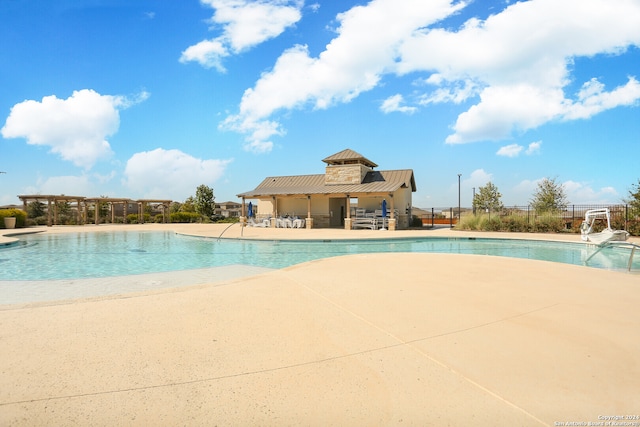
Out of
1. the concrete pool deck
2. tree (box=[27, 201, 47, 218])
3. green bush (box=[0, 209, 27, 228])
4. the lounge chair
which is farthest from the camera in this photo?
tree (box=[27, 201, 47, 218])

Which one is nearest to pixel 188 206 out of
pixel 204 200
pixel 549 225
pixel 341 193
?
pixel 204 200

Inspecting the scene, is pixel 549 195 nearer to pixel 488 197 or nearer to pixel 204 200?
pixel 488 197

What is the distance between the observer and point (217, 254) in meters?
11.3

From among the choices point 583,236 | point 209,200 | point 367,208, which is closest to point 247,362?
point 583,236

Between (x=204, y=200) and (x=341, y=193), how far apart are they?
19294mm

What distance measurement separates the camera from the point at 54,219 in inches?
1057

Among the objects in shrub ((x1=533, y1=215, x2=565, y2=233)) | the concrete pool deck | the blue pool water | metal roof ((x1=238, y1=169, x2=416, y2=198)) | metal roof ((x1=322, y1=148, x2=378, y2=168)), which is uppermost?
metal roof ((x1=322, y1=148, x2=378, y2=168))

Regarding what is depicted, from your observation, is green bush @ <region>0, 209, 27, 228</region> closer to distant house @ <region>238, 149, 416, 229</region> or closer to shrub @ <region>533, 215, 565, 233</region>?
distant house @ <region>238, 149, 416, 229</region>

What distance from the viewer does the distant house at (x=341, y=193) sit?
21.8 m

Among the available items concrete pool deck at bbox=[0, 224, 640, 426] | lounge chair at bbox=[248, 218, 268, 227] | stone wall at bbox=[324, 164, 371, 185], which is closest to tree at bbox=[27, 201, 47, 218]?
lounge chair at bbox=[248, 218, 268, 227]

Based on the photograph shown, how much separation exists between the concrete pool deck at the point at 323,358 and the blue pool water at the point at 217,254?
14.3 ft

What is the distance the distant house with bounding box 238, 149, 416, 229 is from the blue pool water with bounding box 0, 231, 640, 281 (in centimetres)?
675

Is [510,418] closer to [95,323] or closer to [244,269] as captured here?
[95,323]

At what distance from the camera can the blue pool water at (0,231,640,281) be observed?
8.58 m
